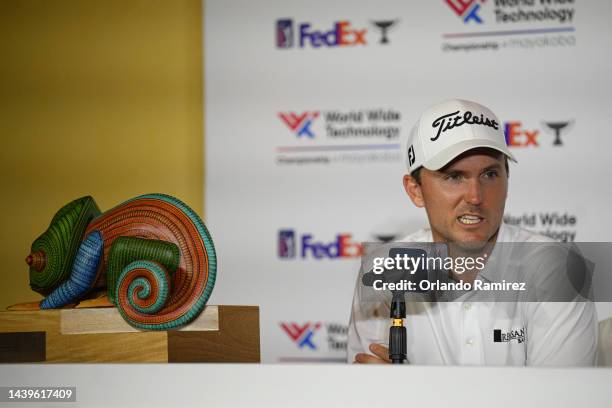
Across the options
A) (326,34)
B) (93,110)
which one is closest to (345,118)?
(326,34)

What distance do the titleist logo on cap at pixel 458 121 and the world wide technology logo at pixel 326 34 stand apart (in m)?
1.28

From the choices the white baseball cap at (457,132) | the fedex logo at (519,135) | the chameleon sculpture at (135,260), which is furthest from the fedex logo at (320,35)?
the chameleon sculpture at (135,260)

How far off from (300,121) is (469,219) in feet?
4.45

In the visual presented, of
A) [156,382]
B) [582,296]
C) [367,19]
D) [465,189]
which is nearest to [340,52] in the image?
[367,19]

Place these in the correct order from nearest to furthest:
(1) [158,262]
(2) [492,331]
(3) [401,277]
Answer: (3) [401,277], (1) [158,262], (2) [492,331]

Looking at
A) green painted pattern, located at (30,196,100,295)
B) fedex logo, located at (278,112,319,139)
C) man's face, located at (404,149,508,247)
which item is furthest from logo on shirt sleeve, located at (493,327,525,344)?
fedex logo, located at (278,112,319,139)

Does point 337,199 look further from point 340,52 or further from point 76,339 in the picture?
point 76,339

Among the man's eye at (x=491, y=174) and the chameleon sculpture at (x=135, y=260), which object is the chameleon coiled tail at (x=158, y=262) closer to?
the chameleon sculpture at (x=135, y=260)

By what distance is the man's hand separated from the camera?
4.14 feet

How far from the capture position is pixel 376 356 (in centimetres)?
129

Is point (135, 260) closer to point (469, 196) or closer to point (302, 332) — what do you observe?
point (469, 196)

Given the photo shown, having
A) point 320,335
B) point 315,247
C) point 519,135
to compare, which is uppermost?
point 519,135

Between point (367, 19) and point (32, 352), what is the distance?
197 centimetres

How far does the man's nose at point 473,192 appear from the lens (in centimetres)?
141
